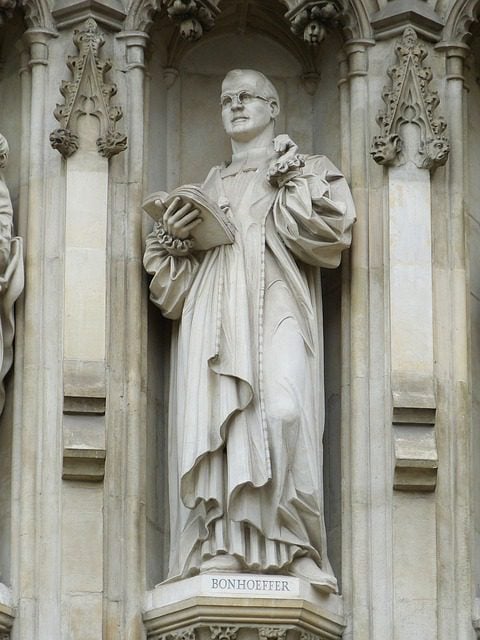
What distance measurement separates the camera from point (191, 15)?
818 inches

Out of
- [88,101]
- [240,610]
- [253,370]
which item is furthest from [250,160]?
[240,610]

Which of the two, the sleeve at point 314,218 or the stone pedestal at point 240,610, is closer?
the stone pedestal at point 240,610

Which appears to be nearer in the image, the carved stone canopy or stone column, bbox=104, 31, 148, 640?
stone column, bbox=104, 31, 148, 640

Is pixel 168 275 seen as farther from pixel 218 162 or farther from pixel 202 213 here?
pixel 218 162

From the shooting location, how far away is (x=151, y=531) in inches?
789

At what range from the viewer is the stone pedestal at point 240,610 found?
19.2m

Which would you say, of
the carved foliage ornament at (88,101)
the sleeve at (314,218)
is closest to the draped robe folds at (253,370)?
the sleeve at (314,218)

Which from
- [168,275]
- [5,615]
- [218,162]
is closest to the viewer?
[5,615]

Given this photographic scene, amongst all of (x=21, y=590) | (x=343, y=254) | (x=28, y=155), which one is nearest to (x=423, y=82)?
(x=343, y=254)

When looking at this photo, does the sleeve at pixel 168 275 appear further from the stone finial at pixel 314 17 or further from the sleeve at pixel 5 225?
the stone finial at pixel 314 17

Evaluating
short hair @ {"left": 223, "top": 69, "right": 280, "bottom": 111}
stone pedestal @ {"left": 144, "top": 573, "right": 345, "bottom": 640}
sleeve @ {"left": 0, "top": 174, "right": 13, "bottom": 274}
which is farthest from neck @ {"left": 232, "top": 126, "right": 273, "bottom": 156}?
stone pedestal @ {"left": 144, "top": 573, "right": 345, "bottom": 640}

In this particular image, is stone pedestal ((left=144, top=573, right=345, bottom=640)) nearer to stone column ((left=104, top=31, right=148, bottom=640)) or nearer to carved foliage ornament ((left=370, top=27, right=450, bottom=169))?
stone column ((left=104, top=31, right=148, bottom=640))

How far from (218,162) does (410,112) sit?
1434 millimetres

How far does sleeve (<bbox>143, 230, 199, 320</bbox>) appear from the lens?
20.2m
